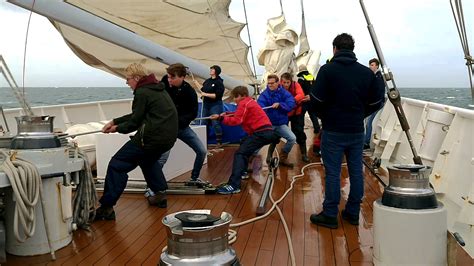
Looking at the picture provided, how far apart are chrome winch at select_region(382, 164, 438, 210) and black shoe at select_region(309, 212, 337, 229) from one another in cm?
100

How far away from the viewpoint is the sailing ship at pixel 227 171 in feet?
10.8

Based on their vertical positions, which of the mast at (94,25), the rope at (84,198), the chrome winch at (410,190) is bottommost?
the rope at (84,198)

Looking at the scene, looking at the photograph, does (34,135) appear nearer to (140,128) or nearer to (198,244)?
(140,128)

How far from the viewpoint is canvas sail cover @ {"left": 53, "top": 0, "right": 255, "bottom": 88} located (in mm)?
5684

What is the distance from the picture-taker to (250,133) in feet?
16.7

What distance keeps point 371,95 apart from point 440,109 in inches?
80.6

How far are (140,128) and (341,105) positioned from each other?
1.50m

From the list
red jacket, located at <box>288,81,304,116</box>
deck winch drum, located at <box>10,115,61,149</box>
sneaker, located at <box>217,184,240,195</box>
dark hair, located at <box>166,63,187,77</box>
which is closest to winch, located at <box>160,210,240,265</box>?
deck winch drum, located at <box>10,115,61,149</box>

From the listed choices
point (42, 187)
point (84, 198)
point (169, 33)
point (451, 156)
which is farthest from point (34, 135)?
point (169, 33)

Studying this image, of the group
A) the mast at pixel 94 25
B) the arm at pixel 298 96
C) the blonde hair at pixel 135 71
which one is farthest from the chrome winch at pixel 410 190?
the arm at pixel 298 96

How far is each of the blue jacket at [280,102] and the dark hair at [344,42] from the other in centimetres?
249

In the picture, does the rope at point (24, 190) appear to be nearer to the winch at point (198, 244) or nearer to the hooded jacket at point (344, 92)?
the winch at point (198, 244)

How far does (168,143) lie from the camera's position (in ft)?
13.3

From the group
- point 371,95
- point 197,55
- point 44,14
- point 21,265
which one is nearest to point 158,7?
point 197,55
